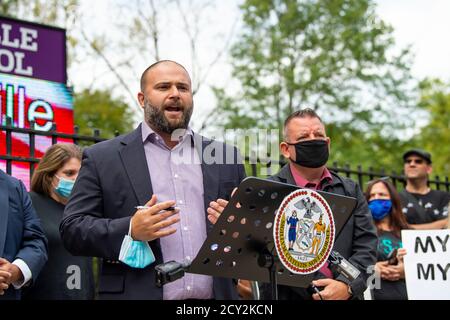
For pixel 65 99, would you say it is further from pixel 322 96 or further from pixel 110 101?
pixel 322 96

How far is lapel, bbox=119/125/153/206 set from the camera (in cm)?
361

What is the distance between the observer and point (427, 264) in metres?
5.78

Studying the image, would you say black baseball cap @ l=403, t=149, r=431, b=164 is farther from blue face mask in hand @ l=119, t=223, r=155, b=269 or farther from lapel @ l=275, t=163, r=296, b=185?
blue face mask in hand @ l=119, t=223, r=155, b=269

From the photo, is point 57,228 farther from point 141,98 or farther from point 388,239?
point 388,239

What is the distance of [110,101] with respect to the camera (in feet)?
65.4

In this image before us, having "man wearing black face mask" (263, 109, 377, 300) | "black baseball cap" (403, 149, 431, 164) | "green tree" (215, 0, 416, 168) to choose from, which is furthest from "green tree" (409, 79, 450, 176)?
"man wearing black face mask" (263, 109, 377, 300)

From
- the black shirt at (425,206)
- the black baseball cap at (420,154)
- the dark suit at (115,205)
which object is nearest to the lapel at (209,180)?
the dark suit at (115,205)

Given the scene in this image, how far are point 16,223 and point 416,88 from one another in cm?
2091

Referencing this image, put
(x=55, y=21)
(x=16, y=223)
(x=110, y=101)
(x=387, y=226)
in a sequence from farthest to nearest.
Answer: (x=110, y=101), (x=55, y=21), (x=387, y=226), (x=16, y=223)

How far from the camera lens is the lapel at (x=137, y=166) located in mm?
3609

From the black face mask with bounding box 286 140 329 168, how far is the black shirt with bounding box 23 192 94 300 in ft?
6.20

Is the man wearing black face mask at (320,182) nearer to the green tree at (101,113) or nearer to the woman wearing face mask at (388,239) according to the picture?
the woman wearing face mask at (388,239)

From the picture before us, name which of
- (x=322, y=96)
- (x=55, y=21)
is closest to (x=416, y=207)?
(x=55, y=21)

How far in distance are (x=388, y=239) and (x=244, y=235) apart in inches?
144
